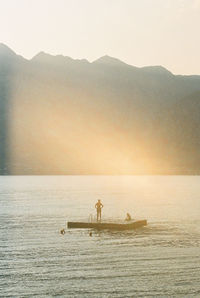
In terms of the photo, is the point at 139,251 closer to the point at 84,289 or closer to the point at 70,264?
the point at 70,264

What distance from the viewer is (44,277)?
54.9m

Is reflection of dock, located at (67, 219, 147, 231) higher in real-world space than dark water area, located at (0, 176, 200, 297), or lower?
higher

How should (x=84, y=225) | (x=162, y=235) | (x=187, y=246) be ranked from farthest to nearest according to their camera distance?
(x=84, y=225), (x=162, y=235), (x=187, y=246)

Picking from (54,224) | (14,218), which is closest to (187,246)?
(54,224)

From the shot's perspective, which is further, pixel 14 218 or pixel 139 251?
pixel 14 218

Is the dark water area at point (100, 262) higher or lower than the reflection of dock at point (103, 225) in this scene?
lower

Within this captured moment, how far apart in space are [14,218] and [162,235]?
162ft

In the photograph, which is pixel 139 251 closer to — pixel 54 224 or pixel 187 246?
pixel 187 246

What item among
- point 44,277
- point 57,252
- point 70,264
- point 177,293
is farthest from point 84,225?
point 177,293

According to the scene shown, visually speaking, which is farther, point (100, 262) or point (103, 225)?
point (103, 225)

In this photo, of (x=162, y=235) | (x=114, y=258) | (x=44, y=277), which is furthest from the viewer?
(x=162, y=235)

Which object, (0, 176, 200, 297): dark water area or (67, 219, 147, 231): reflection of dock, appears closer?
(0, 176, 200, 297): dark water area

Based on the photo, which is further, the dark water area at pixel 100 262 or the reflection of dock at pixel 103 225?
the reflection of dock at pixel 103 225

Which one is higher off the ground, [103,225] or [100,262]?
[103,225]
